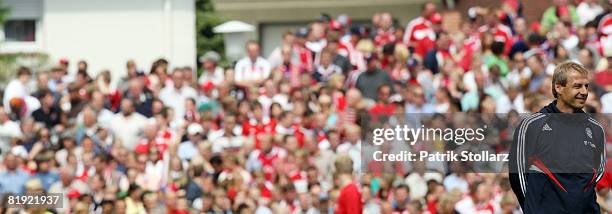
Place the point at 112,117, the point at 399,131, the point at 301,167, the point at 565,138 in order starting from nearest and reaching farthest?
the point at 565,138, the point at 399,131, the point at 301,167, the point at 112,117

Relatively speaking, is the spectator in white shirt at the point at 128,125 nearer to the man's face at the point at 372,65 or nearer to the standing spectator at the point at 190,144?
the standing spectator at the point at 190,144

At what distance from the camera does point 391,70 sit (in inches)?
715

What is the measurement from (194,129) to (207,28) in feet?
41.6

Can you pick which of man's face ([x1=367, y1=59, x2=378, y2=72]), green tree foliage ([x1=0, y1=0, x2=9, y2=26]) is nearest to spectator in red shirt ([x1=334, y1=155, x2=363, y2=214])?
man's face ([x1=367, y1=59, x2=378, y2=72])

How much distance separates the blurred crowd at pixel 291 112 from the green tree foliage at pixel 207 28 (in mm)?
9682

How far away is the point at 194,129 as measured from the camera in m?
17.2

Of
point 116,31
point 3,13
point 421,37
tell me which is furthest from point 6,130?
point 3,13

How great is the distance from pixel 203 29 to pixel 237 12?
80 cm

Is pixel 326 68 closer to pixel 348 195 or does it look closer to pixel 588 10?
pixel 588 10

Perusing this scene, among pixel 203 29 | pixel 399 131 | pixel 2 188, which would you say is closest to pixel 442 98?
pixel 2 188

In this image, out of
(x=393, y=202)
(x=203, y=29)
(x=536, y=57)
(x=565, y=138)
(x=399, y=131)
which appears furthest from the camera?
(x=203, y=29)

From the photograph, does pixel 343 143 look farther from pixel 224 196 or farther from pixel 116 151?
pixel 116 151

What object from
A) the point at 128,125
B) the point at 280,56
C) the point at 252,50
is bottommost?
the point at 128,125

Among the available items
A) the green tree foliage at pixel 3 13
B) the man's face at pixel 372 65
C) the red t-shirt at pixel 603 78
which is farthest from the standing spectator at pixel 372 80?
the green tree foliage at pixel 3 13
